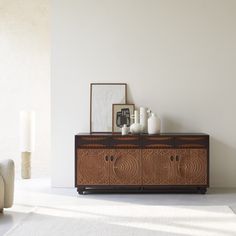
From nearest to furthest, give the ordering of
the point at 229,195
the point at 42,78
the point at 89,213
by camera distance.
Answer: the point at 89,213 < the point at 229,195 < the point at 42,78

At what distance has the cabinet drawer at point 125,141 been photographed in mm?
5742

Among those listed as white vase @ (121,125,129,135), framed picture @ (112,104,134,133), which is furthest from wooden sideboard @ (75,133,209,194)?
framed picture @ (112,104,134,133)

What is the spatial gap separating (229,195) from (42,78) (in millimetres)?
3485

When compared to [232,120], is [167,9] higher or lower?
higher

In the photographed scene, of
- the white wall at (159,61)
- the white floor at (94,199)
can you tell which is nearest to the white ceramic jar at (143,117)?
the white wall at (159,61)

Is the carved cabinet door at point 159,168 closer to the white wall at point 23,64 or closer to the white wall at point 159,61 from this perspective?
the white wall at point 159,61

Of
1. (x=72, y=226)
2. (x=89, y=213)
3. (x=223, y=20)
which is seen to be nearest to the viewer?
(x=72, y=226)

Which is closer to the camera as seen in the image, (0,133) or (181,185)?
(181,185)

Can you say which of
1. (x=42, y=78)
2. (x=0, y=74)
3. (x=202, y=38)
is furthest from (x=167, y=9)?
(x=0, y=74)

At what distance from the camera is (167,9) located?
20.4 ft

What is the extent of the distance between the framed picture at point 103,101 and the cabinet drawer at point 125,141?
0.48 m

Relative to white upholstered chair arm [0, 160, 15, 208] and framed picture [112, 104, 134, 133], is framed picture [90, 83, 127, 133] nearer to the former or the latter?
framed picture [112, 104, 134, 133]

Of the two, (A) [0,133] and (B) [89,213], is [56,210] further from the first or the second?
(A) [0,133]

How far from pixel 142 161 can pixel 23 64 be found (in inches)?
108
